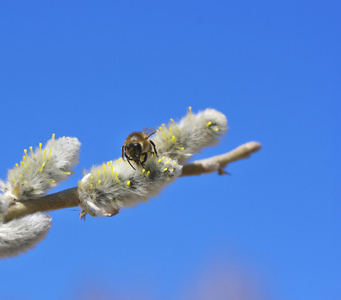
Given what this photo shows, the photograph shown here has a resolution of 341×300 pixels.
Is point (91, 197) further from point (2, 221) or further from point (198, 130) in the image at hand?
point (198, 130)

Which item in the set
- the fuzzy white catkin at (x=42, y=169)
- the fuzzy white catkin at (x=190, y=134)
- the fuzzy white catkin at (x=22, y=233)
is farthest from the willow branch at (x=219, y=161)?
the fuzzy white catkin at (x=22, y=233)

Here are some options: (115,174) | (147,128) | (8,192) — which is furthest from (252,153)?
(8,192)

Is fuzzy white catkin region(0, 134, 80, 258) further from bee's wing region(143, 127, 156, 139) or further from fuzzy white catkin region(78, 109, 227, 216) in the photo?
bee's wing region(143, 127, 156, 139)

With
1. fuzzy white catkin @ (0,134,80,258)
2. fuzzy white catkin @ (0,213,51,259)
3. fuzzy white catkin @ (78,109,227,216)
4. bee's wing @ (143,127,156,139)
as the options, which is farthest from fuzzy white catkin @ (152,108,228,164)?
fuzzy white catkin @ (0,213,51,259)

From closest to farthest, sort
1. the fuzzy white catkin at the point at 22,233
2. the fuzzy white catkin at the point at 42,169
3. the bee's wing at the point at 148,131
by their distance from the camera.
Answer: the fuzzy white catkin at the point at 22,233
the fuzzy white catkin at the point at 42,169
the bee's wing at the point at 148,131

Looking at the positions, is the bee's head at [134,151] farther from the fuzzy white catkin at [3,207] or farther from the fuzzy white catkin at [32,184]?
the fuzzy white catkin at [3,207]

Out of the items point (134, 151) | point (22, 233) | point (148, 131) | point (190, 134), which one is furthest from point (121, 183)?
point (190, 134)
